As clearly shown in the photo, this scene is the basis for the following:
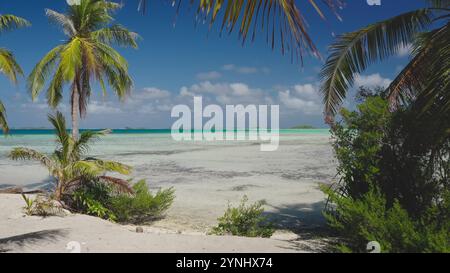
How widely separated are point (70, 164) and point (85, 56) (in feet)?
12.9

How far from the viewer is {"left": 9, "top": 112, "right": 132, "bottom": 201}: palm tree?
8664 mm

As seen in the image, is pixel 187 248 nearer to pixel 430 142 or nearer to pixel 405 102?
pixel 430 142

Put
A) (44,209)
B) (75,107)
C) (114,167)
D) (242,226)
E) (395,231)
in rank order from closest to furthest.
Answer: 1. (395,231)
2. (242,226)
3. (44,209)
4. (114,167)
5. (75,107)

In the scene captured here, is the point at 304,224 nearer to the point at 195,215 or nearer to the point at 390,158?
the point at 195,215

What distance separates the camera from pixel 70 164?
8.98 meters

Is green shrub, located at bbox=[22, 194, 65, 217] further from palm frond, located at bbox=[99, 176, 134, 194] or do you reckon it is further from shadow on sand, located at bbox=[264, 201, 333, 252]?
shadow on sand, located at bbox=[264, 201, 333, 252]

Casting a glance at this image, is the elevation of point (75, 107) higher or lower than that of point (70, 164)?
higher

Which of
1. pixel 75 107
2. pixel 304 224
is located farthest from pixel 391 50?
pixel 75 107

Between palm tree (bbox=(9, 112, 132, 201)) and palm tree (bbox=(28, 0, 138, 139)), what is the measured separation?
8.24 ft

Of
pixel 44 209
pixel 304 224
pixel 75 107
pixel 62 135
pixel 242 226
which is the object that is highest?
pixel 75 107

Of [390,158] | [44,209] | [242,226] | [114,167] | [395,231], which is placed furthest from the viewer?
[114,167]
